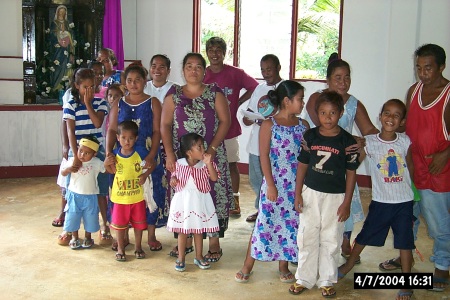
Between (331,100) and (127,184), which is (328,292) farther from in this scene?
(127,184)

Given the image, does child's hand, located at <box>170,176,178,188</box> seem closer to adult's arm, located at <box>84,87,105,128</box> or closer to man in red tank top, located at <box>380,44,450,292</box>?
adult's arm, located at <box>84,87,105,128</box>

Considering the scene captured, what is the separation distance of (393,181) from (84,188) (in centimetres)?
215

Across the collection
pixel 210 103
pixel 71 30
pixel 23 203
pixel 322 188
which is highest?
pixel 71 30

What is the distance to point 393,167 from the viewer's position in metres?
3.25

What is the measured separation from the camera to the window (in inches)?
264

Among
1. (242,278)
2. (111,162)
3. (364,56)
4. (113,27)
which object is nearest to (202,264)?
(242,278)

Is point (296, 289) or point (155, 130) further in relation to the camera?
point (155, 130)

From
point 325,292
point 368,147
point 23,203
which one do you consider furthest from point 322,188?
point 23,203

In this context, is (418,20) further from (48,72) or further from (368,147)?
(48,72)

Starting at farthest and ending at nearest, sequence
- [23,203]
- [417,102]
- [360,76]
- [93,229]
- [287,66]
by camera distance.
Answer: [287,66] → [360,76] → [23,203] → [93,229] → [417,102]

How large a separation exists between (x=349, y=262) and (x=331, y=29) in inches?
152

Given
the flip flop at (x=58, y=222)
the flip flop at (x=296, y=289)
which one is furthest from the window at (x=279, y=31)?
the flip flop at (x=296, y=289)

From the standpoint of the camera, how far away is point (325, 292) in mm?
3252

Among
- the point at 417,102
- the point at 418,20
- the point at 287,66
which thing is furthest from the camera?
the point at 287,66
